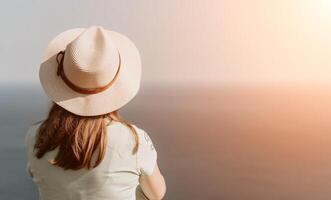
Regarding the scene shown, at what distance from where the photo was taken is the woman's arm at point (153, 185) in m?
0.81

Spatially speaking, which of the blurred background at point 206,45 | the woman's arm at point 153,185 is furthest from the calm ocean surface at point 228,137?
the woman's arm at point 153,185

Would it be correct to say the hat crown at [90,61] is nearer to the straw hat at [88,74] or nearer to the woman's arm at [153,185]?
the straw hat at [88,74]

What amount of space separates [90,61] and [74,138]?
104 millimetres

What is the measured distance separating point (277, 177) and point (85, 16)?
4.98ft

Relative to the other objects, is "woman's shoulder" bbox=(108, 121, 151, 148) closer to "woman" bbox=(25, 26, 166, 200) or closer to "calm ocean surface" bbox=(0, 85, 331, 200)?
"woman" bbox=(25, 26, 166, 200)

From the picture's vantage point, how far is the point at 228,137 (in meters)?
2.88

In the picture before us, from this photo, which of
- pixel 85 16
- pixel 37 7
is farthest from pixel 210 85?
pixel 37 7

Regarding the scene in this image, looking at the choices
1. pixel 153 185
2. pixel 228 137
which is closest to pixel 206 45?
pixel 228 137

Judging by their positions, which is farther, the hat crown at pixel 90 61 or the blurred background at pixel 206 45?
the blurred background at pixel 206 45

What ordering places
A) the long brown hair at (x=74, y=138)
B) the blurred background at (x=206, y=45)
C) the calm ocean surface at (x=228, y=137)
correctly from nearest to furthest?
the long brown hair at (x=74, y=138)
the blurred background at (x=206, y=45)
the calm ocean surface at (x=228, y=137)

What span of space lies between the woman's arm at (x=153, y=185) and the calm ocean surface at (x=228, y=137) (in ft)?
3.32

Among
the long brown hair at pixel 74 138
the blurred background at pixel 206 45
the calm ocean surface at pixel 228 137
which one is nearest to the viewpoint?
the long brown hair at pixel 74 138

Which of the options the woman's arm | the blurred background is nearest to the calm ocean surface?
the blurred background

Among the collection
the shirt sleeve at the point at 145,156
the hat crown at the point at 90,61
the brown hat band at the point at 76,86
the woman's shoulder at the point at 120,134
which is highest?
the hat crown at the point at 90,61
